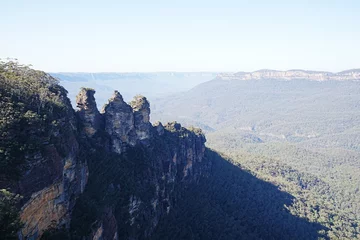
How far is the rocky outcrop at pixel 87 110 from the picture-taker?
140 feet

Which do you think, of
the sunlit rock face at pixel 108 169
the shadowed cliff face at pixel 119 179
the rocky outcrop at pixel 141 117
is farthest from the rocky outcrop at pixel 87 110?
the rocky outcrop at pixel 141 117

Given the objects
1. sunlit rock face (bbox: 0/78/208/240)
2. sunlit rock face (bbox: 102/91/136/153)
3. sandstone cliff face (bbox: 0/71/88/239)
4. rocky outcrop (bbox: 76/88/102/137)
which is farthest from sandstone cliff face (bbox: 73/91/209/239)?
sandstone cliff face (bbox: 0/71/88/239)

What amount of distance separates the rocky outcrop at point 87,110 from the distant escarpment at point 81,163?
150 millimetres

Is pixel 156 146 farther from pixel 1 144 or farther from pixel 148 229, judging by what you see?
pixel 1 144

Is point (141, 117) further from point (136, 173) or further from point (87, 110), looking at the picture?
point (87, 110)

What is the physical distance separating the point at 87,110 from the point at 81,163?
35.0 feet

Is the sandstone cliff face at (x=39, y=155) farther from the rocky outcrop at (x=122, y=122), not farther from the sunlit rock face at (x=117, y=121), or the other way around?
the rocky outcrop at (x=122, y=122)

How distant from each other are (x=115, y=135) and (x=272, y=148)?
166 meters

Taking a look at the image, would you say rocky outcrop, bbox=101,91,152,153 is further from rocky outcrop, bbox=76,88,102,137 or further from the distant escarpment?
rocky outcrop, bbox=76,88,102,137

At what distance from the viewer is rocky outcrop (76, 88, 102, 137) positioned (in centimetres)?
4278

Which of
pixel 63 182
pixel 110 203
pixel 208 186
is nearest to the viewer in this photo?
pixel 63 182

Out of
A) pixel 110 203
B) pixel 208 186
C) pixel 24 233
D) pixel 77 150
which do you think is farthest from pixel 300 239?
pixel 24 233

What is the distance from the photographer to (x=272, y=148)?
641 ft

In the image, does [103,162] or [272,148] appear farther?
[272,148]
